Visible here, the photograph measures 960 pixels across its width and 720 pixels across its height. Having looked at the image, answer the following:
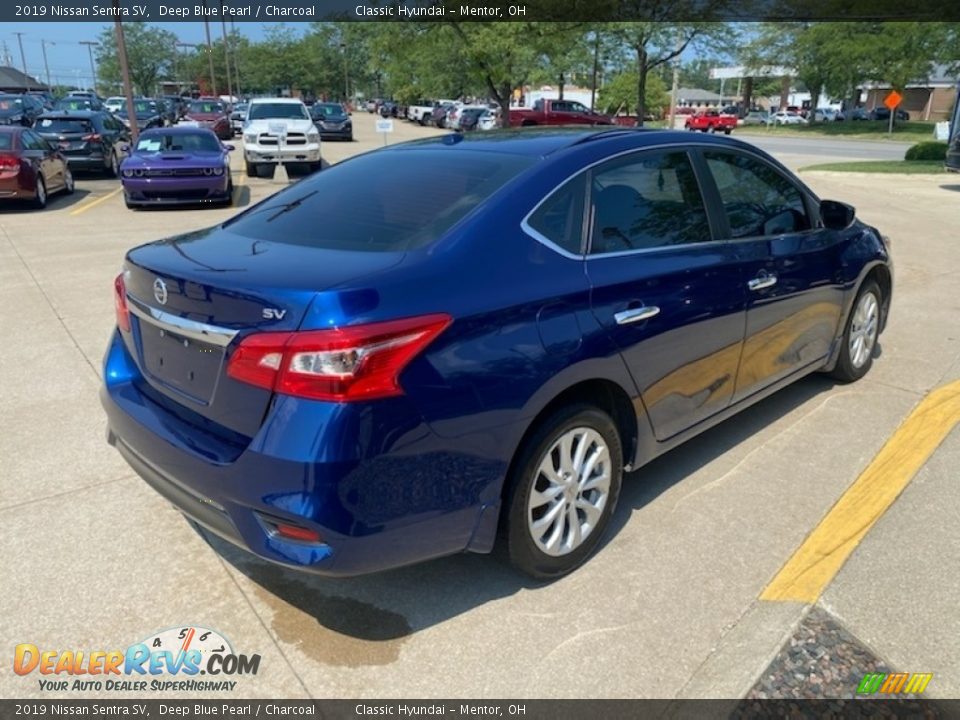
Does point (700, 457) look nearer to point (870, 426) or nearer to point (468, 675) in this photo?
point (870, 426)

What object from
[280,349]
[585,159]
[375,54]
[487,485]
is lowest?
[487,485]

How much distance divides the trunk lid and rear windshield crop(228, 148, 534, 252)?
0.15 metres

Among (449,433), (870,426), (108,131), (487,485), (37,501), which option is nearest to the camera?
(449,433)

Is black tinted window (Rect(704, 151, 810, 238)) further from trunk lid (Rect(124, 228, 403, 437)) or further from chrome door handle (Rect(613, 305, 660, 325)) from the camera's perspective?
trunk lid (Rect(124, 228, 403, 437))

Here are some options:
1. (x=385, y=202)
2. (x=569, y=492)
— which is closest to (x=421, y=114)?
(x=385, y=202)

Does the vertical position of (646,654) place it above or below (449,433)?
below

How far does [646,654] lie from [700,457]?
1.67 metres

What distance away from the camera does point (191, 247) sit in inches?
117

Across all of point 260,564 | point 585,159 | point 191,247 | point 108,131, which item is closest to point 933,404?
point 585,159

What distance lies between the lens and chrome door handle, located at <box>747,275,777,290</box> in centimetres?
370

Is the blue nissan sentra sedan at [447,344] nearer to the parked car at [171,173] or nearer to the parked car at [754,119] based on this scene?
the parked car at [171,173]

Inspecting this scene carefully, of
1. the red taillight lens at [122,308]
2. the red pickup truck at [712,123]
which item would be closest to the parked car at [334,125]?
the red pickup truck at [712,123]

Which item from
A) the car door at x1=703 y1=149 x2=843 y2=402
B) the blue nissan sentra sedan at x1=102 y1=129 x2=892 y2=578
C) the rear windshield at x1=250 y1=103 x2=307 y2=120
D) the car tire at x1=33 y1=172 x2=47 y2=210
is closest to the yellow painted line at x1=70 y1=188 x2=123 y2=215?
the car tire at x1=33 y1=172 x2=47 y2=210

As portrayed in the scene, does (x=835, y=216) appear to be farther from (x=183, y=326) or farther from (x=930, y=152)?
(x=930, y=152)
